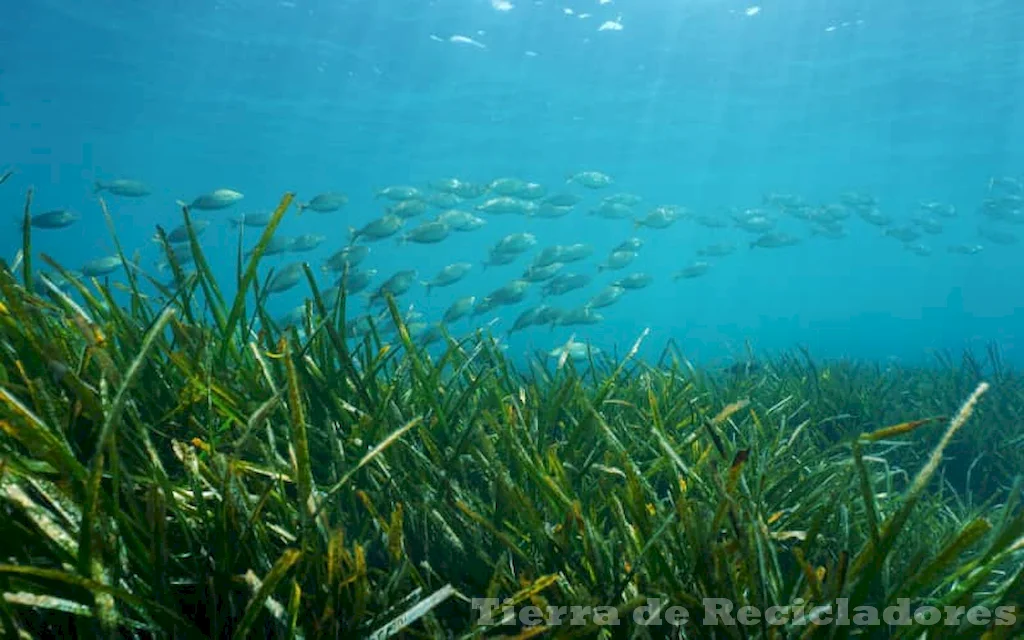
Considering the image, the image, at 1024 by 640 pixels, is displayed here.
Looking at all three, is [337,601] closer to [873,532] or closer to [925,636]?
[873,532]

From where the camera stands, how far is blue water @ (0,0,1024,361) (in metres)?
25.7

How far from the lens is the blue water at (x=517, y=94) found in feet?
84.4

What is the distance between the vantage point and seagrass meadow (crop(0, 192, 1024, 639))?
123cm

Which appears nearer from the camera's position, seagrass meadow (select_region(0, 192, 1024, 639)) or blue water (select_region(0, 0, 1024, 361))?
seagrass meadow (select_region(0, 192, 1024, 639))

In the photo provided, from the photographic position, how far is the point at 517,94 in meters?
34.5

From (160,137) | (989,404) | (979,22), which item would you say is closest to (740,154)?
(979,22)

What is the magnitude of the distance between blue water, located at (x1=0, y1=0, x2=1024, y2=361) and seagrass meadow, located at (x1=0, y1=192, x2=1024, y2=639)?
11.5 meters

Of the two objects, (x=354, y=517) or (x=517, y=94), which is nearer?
(x=354, y=517)

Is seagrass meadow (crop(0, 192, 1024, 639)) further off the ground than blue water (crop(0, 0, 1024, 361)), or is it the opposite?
blue water (crop(0, 0, 1024, 361))

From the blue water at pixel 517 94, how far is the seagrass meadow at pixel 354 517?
1149cm

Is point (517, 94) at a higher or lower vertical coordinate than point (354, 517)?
higher

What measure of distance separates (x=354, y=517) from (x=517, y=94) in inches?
1373

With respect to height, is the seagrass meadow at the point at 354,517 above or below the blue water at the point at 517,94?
below

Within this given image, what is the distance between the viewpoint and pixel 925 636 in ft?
4.51
